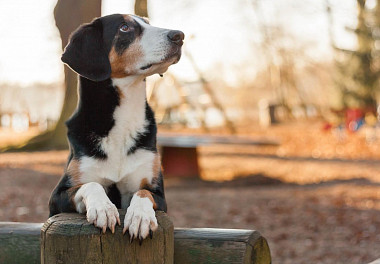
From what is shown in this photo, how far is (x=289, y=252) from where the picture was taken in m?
6.02

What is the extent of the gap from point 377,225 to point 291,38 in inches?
766

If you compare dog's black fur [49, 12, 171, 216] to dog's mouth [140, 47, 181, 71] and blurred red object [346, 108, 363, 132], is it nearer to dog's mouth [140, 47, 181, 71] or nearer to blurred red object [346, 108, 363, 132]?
dog's mouth [140, 47, 181, 71]

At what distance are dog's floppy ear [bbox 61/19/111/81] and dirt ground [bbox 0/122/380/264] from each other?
11.8 feet

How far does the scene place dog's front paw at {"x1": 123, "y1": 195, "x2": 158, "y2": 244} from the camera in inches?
91.1

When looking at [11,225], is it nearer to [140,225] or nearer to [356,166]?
[140,225]

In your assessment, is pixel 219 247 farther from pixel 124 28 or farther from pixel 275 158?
pixel 275 158

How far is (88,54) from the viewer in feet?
9.77

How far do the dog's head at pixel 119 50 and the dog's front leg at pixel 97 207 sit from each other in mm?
636

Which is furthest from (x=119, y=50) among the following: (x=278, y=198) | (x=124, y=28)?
(x=278, y=198)

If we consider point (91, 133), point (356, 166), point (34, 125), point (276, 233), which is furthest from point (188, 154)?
point (34, 125)

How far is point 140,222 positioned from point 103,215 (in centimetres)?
16

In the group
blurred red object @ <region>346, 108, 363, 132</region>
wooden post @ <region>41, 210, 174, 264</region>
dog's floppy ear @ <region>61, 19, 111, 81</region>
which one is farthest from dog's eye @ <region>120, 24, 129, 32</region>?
blurred red object @ <region>346, 108, 363, 132</region>

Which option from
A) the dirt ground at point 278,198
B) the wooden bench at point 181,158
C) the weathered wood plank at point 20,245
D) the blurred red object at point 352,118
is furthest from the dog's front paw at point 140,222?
the blurred red object at point 352,118

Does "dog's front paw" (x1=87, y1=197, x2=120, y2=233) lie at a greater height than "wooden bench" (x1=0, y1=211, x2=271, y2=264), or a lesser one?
greater
